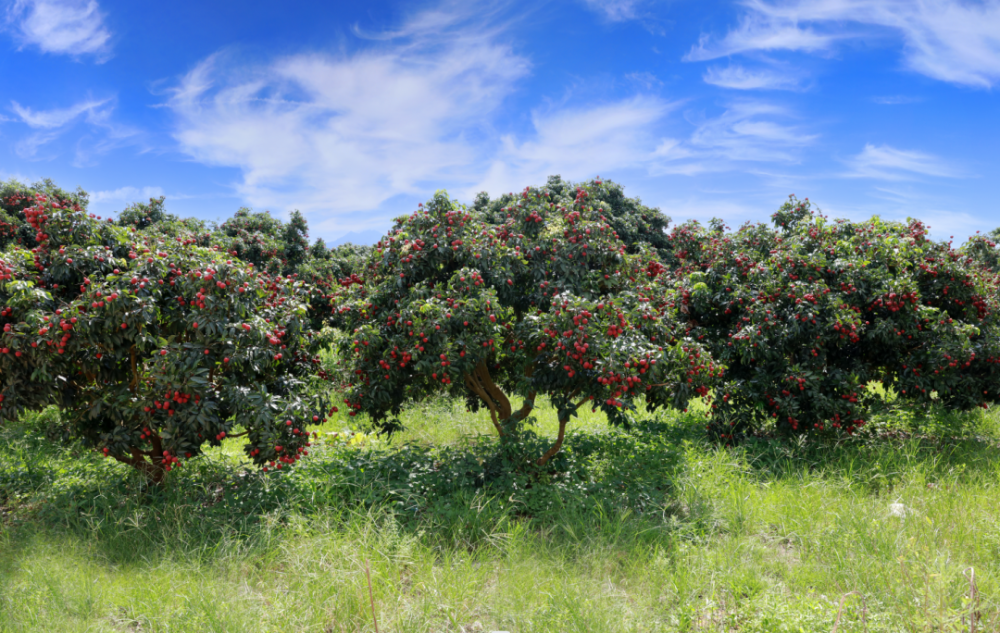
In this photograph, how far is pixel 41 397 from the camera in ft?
15.3

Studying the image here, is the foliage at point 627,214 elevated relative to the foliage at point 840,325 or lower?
elevated

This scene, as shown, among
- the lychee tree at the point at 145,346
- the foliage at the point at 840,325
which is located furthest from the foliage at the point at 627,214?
the lychee tree at the point at 145,346

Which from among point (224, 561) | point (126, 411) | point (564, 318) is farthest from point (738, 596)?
point (126, 411)

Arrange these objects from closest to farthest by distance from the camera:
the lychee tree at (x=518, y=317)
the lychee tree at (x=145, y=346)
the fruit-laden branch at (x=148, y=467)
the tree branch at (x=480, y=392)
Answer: the lychee tree at (x=145, y=346) → the lychee tree at (x=518, y=317) → the fruit-laden branch at (x=148, y=467) → the tree branch at (x=480, y=392)

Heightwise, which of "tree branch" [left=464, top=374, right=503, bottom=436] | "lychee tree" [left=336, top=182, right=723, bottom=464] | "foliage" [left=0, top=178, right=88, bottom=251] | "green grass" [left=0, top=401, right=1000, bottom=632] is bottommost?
"green grass" [left=0, top=401, right=1000, bottom=632]

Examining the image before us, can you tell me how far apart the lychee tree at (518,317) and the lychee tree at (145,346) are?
2.49ft

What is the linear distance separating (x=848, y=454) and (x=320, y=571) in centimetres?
545

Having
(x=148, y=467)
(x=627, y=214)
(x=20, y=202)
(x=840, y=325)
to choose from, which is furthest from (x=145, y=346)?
(x=627, y=214)

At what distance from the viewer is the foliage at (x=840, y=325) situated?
6.05 metres

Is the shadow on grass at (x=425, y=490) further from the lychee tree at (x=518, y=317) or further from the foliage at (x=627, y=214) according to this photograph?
the foliage at (x=627, y=214)

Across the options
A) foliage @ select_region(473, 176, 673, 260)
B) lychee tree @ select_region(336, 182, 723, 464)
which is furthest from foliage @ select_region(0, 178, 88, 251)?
foliage @ select_region(473, 176, 673, 260)

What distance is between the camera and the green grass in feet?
10.4

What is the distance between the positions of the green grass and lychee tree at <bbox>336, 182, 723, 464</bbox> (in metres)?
0.83

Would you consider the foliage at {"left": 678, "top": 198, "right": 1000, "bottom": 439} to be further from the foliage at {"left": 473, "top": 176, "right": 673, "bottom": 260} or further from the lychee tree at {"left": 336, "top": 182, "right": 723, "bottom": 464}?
the foliage at {"left": 473, "top": 176, "right": 673, "bottom": 260}
